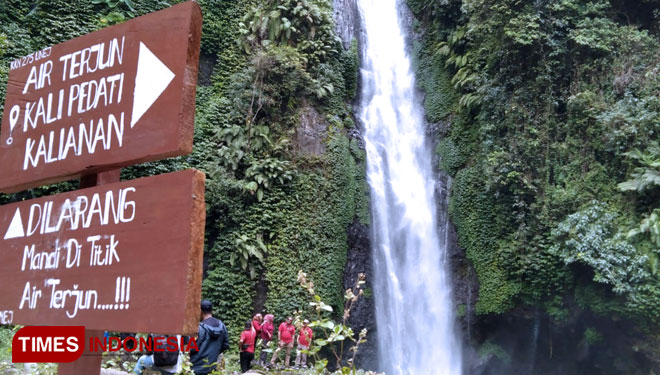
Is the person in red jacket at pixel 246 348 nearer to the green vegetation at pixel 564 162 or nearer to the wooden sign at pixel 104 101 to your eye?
the green vegetation at pixel 564 162

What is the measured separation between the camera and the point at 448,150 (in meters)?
16.4

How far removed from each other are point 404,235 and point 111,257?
538 inches

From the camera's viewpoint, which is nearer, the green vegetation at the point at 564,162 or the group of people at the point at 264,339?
the group of people at the point at 264,339

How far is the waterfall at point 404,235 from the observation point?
14359 mm

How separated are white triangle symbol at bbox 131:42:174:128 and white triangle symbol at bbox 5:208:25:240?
0.82 meters

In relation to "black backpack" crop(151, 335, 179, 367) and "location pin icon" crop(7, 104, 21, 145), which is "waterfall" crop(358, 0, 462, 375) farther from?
"location pin icon" crop(7, 104, 21, 145)

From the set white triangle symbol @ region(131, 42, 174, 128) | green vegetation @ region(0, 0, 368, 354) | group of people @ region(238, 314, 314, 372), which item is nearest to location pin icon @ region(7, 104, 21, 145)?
white triangle symbol @ region(131, 42, 174, 128)

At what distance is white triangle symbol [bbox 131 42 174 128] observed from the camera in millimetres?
2182

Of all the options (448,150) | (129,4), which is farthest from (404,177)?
(129,4)

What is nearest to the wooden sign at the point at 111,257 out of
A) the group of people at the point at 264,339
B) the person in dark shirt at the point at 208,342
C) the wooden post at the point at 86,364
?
the wooden post at the point at 86,364

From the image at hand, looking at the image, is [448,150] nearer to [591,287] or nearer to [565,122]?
[565,122]

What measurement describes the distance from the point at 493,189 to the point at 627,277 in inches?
164

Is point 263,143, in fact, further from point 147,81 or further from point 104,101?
point 147,81

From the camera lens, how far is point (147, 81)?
225cm
